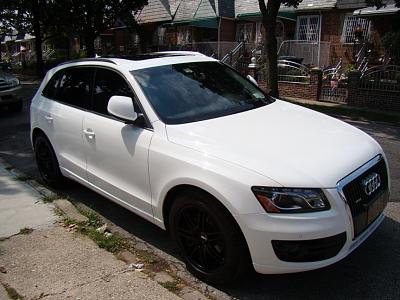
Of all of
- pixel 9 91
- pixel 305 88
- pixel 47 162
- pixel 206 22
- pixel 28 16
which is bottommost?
pixel 305 88

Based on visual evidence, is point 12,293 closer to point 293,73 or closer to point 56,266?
point 56,266

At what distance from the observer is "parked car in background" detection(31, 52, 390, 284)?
10.1 ft

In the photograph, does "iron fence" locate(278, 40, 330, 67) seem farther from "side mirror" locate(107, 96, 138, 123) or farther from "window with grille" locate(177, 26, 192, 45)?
"side mirror" locate(107, 96, 138, 123)

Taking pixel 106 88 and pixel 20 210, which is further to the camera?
pixel 20 210

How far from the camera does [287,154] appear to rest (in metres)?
3.31

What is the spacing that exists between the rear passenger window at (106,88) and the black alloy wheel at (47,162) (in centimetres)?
123

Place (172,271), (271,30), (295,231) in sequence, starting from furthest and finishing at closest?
(271,30) → (172,271) → (295,231)

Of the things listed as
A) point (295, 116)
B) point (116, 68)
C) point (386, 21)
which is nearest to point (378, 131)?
point (295, 116)

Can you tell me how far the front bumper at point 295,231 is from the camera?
9.89 feet

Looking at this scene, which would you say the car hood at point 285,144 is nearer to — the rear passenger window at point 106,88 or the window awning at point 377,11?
the rear passenger window at point 106,88

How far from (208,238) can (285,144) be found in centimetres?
91

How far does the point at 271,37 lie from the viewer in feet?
47.4

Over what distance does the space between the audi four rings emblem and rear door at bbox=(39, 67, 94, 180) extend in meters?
2.85

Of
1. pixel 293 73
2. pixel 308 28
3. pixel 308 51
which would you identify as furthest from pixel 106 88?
pixel 308 28
